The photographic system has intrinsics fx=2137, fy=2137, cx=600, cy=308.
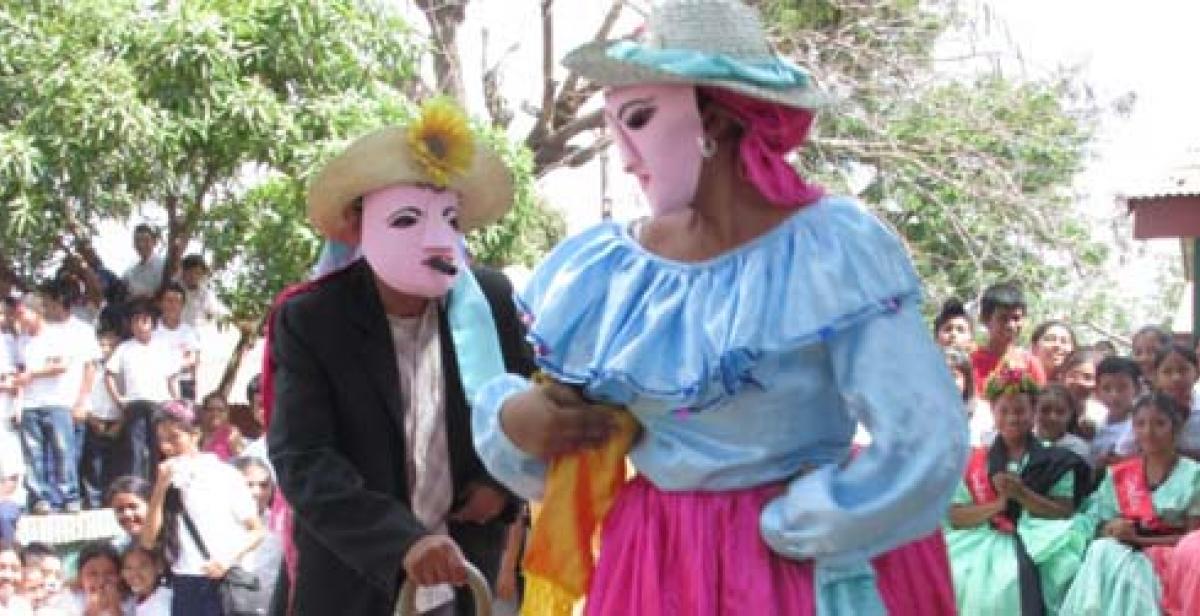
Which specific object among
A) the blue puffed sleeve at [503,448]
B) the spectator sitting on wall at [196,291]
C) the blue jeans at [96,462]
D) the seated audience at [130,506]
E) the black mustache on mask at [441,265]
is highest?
the black mustache on mask at [441,265]

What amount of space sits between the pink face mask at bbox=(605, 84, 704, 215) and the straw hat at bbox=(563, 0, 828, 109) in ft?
0.10

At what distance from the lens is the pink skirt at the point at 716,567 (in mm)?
3367

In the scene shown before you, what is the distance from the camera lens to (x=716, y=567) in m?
3.39

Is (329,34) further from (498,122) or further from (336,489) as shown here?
(336,489)

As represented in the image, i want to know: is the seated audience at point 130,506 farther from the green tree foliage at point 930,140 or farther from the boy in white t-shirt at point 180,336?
the green tree foliage at point 930,140

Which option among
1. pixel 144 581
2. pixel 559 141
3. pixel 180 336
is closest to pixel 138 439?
pixel 180 336

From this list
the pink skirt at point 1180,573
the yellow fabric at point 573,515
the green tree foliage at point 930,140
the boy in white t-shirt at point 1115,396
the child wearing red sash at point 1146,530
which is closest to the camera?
the yellow fabric at point 573,515

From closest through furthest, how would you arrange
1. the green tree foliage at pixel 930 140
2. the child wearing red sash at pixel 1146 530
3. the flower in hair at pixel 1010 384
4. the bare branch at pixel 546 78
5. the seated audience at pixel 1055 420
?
the child wearing red sash at pixel 1146 530, the flower in hair at pixel 1010 384, the seated audience at pixel 1055 420, the green tree foliage at pixel 930 140, the bare branch at pixel 546 78

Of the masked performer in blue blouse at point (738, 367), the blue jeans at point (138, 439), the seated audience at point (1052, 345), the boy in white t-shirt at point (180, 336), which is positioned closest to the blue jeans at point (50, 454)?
the blue jeans at point (138, 439)

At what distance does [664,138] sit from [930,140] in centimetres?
1188

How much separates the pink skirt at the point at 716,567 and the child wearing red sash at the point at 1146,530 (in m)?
4.24

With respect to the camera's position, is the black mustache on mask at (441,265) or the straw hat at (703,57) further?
the black mustache on mask at (441,265)

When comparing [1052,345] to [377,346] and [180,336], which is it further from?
[377,346]

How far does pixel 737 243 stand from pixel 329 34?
932 centimetres
